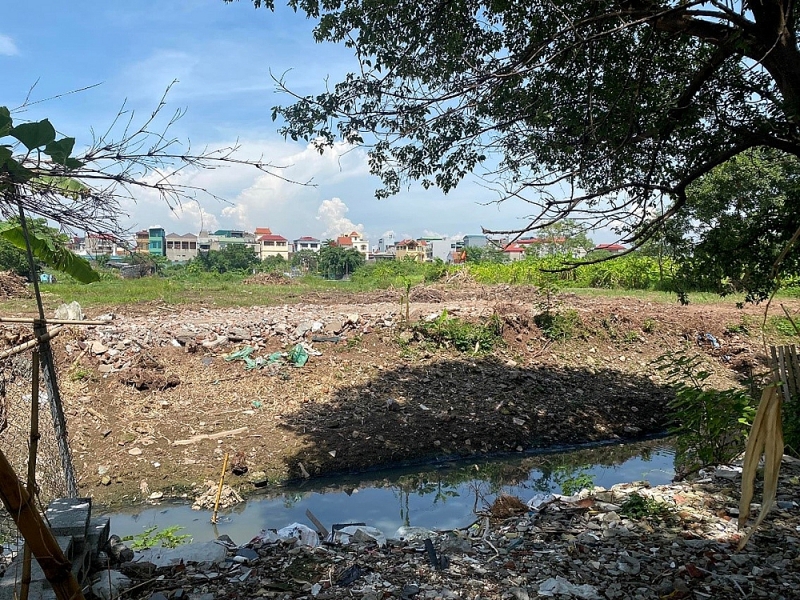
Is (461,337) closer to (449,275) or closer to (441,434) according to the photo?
(441,434)

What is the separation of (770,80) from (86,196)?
4815 millimetres

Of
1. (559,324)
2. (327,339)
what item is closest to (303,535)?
(327,339)

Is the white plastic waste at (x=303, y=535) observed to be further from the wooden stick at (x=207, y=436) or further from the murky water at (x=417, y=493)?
the wooden stick at (x=207, y=436)

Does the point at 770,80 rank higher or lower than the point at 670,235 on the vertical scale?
higher

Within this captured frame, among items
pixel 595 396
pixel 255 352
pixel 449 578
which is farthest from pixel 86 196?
pixel 595 396

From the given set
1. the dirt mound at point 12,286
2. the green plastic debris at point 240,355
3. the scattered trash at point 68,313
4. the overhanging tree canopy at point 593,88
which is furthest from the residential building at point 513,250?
the dirt mound at point 12,286

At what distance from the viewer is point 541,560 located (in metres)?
3.26

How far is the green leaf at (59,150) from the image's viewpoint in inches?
65.6

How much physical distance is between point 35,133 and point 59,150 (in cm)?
7

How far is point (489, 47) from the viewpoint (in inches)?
178

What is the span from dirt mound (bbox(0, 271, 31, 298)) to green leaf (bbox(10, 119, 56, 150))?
47.6 feet

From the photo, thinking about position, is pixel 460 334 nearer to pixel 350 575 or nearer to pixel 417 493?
Result: pixel 417 493

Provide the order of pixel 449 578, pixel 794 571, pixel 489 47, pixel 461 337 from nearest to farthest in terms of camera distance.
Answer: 1. pixel 794 571
2. pixel 449 578
3. pixel 489 47
4. pixel 461 337

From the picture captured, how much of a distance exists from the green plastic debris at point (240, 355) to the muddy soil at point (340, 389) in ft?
0.30
